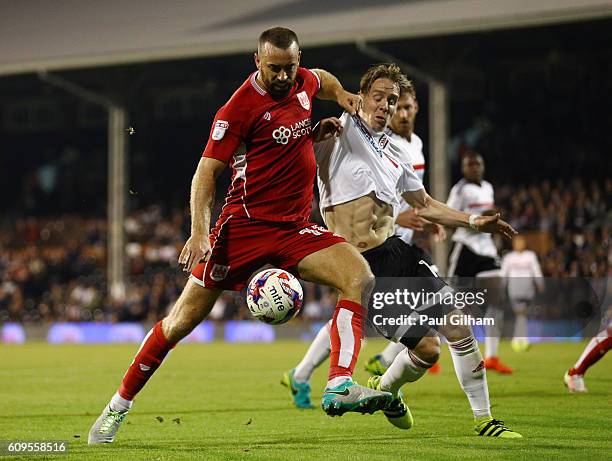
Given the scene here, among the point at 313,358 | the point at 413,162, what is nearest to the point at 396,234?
the point at 413,162

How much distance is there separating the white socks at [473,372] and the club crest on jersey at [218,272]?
146cm

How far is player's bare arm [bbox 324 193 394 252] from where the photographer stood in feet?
22.9

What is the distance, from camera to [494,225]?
21.7 ft

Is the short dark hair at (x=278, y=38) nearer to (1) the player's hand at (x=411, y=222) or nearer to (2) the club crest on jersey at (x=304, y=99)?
(2) the club crest on jersey at (x=304, y=99)

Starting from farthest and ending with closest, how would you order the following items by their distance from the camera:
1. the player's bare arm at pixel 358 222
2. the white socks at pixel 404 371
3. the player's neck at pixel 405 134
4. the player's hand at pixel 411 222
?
the player's neck at pixel 405 134 → the player's hand at pixel 411 222 → the player's bare arm at pixel 358 222 → the white socks at pixel 404 371

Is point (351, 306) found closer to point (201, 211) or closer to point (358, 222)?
point (201, 211)

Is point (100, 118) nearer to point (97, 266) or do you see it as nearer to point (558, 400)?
point (97, 266)

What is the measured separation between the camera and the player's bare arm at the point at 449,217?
6.60m

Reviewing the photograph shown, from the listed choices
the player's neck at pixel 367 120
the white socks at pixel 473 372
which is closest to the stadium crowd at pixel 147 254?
the player's neck at pixel 367 120

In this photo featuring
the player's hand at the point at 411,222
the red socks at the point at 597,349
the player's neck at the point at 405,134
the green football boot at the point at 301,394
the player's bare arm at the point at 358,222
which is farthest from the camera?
the player's neck at the point at 405,134

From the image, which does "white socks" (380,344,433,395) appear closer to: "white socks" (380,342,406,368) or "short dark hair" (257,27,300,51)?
"short dark hair" (257,27,300,51)

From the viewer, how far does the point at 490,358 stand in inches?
486

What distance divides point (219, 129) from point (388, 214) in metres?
1.71

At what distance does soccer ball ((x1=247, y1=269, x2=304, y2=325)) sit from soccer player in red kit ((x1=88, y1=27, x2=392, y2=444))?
0.35 ft
